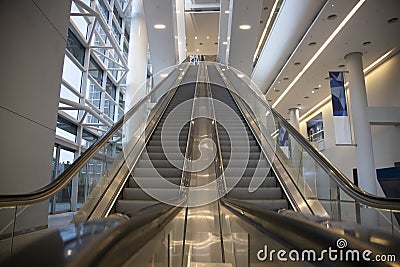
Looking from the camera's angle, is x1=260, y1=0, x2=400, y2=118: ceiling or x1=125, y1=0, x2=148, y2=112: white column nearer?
x1=260, y1=0, x2=400, y2=118: ceiling

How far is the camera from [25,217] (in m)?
2.14

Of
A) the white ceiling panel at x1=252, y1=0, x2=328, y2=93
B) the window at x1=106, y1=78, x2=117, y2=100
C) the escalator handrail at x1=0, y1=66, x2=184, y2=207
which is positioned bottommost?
the escalator handrail at x1=0, y1=66, x2=184, y2=207

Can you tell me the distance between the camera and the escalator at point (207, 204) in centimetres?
127

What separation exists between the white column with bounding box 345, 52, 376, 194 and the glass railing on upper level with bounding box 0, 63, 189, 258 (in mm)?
6429

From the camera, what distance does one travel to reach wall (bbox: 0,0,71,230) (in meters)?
3.30

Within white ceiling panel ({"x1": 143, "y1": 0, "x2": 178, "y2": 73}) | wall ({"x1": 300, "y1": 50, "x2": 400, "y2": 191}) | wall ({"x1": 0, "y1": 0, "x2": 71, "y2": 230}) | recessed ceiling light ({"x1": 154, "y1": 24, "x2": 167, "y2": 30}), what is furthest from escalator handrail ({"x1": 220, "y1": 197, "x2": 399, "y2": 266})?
wall ({"x1": 300, "y1": 50, "x2": 400, "y2": 191})

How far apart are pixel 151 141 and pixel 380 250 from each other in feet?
21.2

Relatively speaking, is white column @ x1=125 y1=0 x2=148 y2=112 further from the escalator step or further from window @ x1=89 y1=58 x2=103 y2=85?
the escalator step

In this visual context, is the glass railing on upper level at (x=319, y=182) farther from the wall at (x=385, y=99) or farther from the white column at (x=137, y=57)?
the wall at (x=385, y=99)

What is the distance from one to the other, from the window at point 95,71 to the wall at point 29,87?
875cm

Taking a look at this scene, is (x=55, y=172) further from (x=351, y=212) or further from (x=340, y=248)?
(x=340, y=248)

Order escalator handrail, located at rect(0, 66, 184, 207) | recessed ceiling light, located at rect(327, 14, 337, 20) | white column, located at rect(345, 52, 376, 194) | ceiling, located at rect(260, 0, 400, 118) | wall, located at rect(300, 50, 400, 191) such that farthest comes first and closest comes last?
wall, located at rect(300, 50, 400, 191)
white column, located at rect(345, 52, 376, 194)
recessed ceiling light, located at rect(327, 14, 337, 20)
ceiling, located at rect(260, 0, 400, 118)
escalator handrail, located at rect(0, 66, 184, 207)

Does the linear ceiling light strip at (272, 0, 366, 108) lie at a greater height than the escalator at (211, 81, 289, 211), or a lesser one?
greater

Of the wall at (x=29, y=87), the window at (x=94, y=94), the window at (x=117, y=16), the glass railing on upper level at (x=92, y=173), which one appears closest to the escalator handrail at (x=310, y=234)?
the glass railing on upper level at (x=92, y=173)
